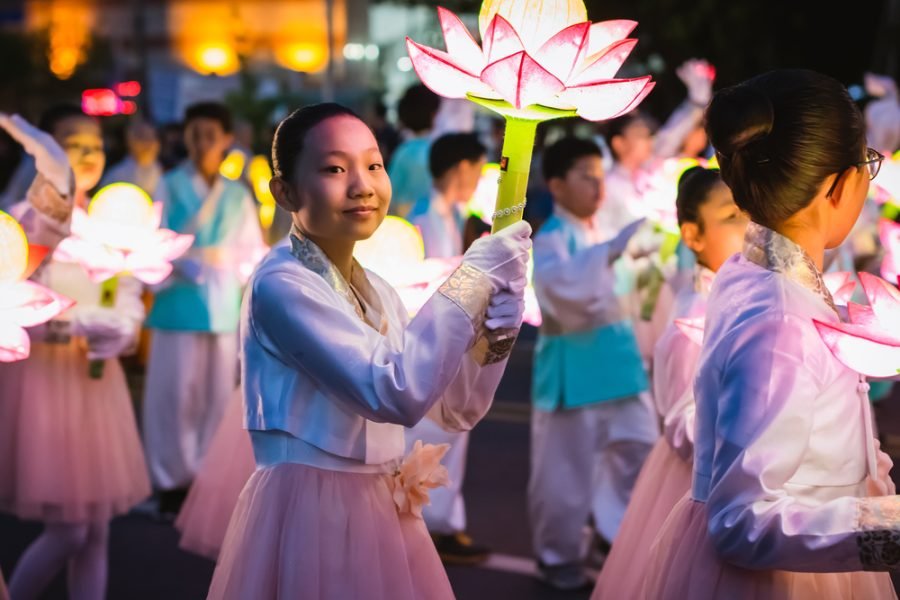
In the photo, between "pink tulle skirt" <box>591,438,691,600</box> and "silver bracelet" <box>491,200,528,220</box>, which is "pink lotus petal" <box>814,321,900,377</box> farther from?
"pink tulle skirt" <box>591,438,691,600</box>

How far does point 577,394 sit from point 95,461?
208 cm

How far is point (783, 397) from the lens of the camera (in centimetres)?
218

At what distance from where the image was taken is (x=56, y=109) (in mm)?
5359

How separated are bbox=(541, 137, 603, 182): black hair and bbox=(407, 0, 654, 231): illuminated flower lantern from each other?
11.0ft

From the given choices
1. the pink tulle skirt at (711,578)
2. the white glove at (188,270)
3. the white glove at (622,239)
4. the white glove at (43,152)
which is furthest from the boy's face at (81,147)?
the pink tulle skirt at (711,578)

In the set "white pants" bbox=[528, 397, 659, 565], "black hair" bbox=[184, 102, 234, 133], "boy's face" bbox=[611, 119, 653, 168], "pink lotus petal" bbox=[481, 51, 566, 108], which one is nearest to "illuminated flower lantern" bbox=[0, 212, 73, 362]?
"pink lotus petal" bbox=[481, 51, 566, 108]

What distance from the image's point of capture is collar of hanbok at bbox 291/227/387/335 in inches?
108

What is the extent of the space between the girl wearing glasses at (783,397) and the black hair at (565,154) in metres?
3.37

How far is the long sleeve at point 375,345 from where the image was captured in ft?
8.02

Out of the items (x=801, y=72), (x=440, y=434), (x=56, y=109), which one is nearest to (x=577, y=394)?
(x=440, y=434)

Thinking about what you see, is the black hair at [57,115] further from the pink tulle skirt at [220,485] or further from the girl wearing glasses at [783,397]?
the girl wearing glasses at [783,397]

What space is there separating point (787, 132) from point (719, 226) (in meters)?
1.69

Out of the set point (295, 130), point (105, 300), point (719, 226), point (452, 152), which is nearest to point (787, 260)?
point (295, 130)

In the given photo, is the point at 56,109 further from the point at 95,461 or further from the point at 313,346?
the point at 313,346
